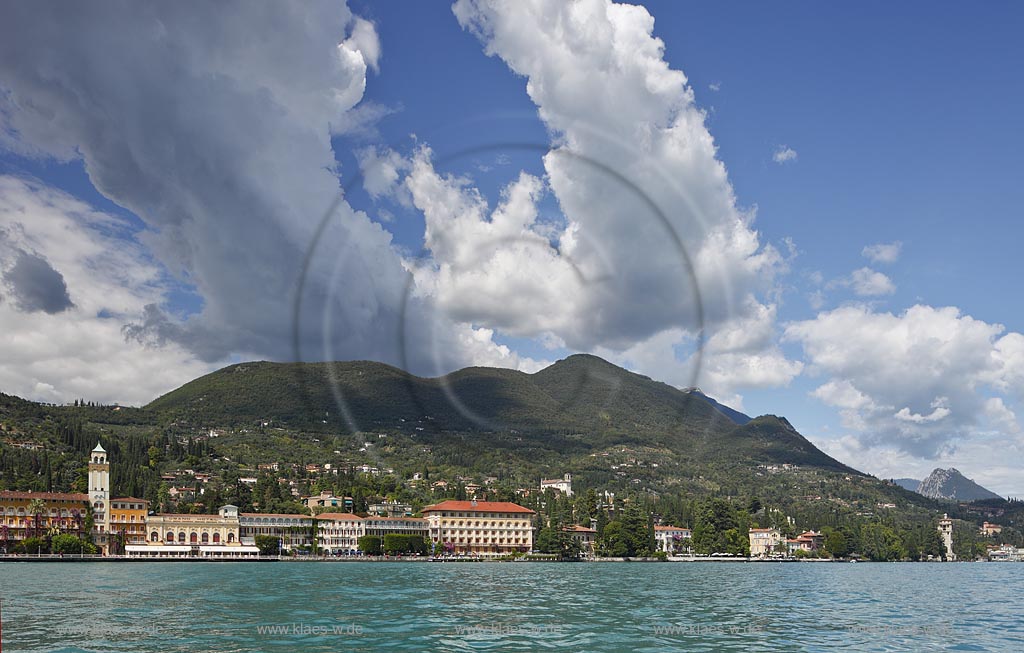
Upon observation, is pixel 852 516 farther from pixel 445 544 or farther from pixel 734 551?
pixel 445 544

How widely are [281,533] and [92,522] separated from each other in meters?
26.6

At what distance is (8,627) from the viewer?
27328 millimetres

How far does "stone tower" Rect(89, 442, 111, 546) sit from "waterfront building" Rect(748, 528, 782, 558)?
92.9 metres

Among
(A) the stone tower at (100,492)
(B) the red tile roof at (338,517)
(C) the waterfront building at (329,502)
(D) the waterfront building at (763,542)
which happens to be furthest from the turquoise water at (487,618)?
(D) the waterfront building at (763,542)

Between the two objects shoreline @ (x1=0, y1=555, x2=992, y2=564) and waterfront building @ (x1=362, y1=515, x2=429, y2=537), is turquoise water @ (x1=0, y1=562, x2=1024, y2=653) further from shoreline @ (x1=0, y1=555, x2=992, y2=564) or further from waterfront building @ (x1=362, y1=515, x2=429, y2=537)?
waterfront building @ (x1=362, y1=515, x2=429, y2=537)

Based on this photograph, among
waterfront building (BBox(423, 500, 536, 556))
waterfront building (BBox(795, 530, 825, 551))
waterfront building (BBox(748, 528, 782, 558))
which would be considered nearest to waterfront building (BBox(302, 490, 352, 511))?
waterfront building (BBox(423, 500, 536, 556))

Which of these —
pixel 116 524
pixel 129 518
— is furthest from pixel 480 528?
pixel 116 524

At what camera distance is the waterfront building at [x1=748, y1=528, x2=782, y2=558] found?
14312 cm

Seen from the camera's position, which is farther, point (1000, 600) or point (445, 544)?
point (445, 544)

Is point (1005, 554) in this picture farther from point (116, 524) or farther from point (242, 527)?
point (116, 524)

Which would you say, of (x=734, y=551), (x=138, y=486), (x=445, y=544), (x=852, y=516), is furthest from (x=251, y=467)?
(x=852, y=516)

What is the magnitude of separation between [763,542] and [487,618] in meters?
123

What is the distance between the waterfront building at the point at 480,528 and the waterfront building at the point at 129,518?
130 feet

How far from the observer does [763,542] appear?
5723 inches
